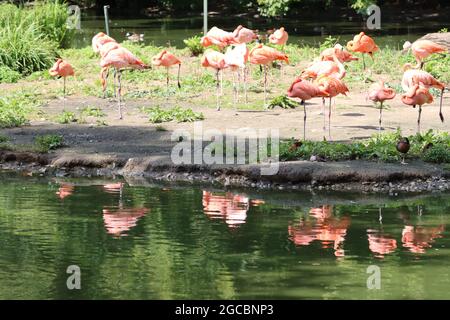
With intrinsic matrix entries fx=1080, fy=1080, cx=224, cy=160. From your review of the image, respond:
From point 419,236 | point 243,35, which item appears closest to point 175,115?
point 243,35

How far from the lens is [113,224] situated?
10.1 meters

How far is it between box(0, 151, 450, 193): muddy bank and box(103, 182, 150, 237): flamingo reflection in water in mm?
1266

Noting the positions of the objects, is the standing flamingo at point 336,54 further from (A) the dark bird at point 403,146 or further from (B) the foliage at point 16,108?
(B) the foliage at point 16,108

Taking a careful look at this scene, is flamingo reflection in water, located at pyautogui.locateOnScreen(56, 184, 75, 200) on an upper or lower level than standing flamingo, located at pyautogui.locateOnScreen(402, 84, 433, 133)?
lower

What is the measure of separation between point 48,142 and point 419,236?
218 inches

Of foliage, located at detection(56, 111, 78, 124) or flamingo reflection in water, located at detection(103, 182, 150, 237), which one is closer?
flamingo reflection in water, located at detection(103, 182, 150, 237)

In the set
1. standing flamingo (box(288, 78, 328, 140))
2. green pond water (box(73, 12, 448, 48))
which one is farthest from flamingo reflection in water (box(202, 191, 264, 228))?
green pond water (box(73, 12, 448, 48))

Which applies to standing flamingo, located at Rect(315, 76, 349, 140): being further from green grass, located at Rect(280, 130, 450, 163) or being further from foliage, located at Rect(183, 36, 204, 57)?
foliage, located at Rect(183, 36, 204, 57)

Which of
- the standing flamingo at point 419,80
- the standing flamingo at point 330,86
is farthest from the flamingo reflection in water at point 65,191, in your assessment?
the standing flamingo at point 419,80

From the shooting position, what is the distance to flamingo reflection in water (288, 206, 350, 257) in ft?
30.7

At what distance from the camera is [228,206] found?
1092 centimetres

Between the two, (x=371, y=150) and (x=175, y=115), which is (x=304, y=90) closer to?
(x=371, y=150)
